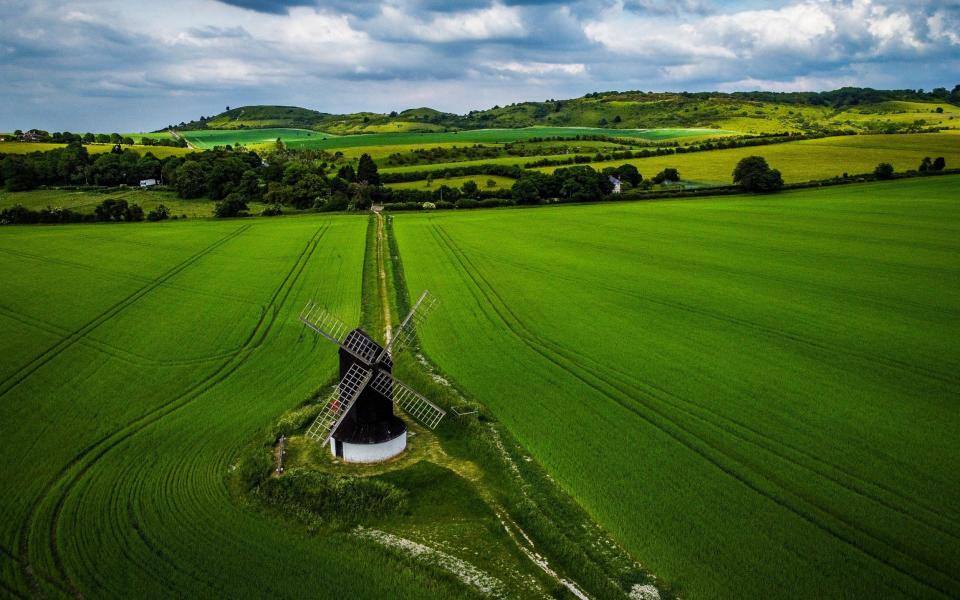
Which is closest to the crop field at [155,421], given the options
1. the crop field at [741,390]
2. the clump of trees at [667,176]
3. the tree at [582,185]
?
the crop field at [741,390]

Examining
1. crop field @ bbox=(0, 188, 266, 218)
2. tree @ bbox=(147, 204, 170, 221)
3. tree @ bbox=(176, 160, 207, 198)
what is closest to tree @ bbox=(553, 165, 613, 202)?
crop field @ bbox=(0, 188, 266, 218)

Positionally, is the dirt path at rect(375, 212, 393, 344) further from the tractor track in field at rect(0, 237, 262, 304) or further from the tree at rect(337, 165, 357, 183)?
the tree at rect(337, 165, 357, 183)

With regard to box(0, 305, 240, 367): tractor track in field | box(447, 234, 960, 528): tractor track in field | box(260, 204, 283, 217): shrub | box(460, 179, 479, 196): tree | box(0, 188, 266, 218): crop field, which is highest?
box(460, 179, 479, 196): tree

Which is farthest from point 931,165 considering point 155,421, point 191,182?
point 191,182

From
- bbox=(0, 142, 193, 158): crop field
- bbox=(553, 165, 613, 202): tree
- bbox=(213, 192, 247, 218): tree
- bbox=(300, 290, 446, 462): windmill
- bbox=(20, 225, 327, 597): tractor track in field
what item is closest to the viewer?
bbox=(20, 225, 327, 597): tractor track in field

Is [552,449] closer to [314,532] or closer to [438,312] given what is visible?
[314,532]

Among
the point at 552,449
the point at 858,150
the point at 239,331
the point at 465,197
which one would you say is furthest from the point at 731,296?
the point at 858,150

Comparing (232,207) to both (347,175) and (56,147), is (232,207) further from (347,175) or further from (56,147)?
(56,147)
